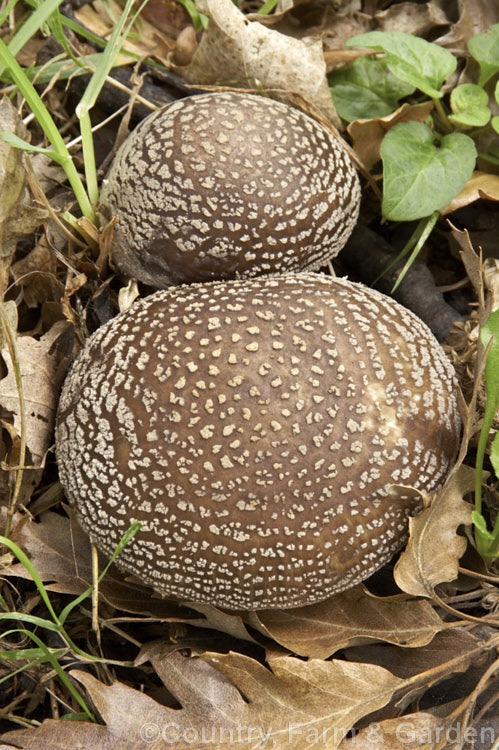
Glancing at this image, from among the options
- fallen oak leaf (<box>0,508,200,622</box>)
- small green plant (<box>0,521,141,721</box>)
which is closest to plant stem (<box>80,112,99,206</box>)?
fallen oak leaf (<box>0,508,200,622</box>)

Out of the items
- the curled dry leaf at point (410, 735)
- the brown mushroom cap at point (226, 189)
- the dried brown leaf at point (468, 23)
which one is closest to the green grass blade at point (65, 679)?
the curled dry leaf at point (410, 735)

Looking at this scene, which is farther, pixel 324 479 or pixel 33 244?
pixel 33 244

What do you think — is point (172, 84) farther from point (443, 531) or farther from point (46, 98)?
point (443, 531)

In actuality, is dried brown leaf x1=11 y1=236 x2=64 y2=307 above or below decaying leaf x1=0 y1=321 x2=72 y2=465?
above

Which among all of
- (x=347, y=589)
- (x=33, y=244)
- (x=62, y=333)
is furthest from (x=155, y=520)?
(x=33, y=244)

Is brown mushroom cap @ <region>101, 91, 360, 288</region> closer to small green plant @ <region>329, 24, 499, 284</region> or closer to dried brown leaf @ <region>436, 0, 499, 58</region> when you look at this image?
small green plant @ <region>329, 24, 499, 284</region>

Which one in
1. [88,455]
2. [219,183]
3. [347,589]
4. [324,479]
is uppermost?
[219,183]

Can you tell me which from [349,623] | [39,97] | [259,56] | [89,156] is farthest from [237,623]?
[259,56]
